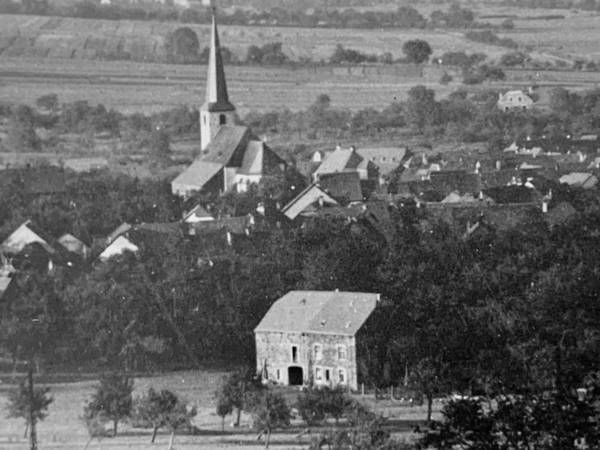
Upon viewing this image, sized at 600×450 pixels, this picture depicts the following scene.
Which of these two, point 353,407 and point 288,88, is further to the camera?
point 288,88

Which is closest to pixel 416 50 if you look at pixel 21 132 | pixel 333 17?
pixel 333 17

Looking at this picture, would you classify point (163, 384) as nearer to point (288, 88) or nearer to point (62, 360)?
point (62, 360)

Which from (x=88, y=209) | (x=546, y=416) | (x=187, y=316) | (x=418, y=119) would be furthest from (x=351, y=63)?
(x=546, y=416)

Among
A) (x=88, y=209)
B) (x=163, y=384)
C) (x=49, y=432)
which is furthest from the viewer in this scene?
(x=88, y=209)

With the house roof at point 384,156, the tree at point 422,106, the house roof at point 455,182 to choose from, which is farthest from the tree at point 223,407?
the tree at point 422,106

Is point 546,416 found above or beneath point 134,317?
above

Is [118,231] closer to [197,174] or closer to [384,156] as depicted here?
[197,174]

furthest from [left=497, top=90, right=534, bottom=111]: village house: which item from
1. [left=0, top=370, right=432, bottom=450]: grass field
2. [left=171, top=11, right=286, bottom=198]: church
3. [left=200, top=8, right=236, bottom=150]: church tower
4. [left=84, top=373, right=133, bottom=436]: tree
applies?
[left=84, top=373, right=133, bottom=436]: tree

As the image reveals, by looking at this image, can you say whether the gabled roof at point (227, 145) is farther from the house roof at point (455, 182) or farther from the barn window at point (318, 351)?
the barn window at point (318, 351)
